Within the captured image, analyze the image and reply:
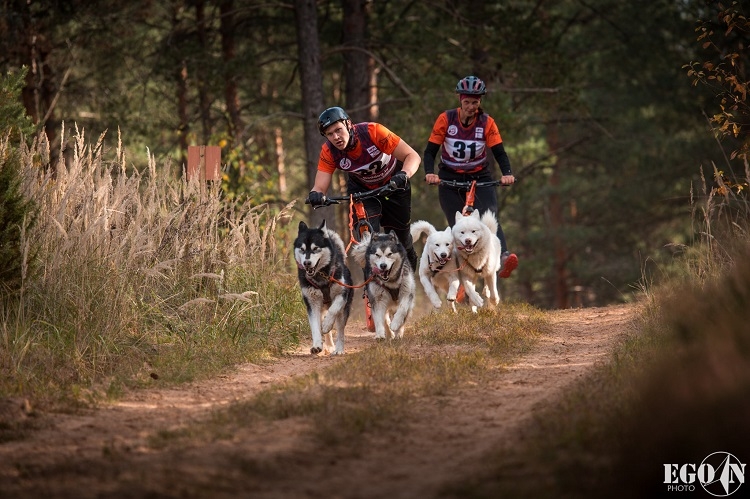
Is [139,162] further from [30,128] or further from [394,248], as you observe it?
[394,248]

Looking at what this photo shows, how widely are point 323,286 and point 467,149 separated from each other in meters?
2.92

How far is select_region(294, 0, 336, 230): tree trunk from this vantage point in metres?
15.9

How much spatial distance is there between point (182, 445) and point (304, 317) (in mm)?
5459

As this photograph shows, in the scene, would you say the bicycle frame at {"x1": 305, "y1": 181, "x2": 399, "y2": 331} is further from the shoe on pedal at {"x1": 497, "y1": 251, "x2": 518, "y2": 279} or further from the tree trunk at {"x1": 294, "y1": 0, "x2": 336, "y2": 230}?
the tree trunk at {"x1": 294, "y1": 0, "x2": 336, "y2": 230}

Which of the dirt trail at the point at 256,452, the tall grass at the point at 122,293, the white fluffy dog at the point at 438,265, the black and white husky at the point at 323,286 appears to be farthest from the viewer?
the white fluffy dog at the point at 438,265

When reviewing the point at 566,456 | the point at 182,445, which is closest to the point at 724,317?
the point at 566,456

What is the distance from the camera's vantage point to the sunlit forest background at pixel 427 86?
1606cm

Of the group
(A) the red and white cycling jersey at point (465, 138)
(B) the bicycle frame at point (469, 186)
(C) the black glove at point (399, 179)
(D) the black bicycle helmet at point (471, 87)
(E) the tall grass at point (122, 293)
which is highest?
(D) the black bicycle helmet at point (471, 87)

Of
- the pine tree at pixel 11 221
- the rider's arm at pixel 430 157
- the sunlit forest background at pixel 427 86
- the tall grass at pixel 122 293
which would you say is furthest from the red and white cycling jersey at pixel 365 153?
the pine tree at pixel 11 221

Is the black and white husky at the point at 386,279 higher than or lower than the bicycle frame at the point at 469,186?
lower

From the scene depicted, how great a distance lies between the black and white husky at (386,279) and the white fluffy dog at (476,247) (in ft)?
3.54

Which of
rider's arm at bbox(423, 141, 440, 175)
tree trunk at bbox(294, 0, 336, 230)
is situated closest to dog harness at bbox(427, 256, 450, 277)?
rider's arm at bbox(423, 141, 440, 175)

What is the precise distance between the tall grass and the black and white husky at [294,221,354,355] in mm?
504

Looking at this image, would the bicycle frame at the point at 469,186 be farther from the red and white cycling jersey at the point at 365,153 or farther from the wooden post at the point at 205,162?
the wooden post at the point at 205,162
